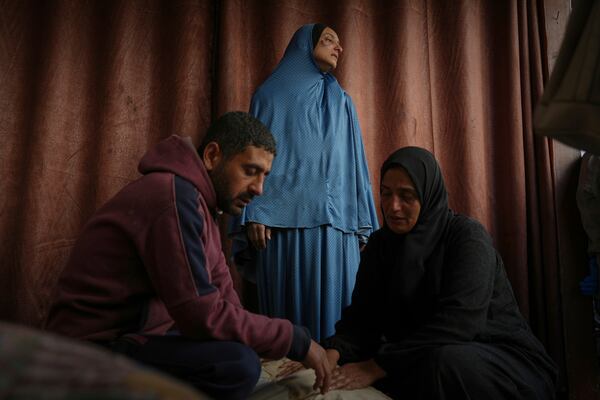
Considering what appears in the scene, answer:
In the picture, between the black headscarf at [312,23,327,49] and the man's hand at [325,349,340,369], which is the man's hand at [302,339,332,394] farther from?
the black headscarf at [312,23,327,49]

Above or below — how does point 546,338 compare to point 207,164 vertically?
below

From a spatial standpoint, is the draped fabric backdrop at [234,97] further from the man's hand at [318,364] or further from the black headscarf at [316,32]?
the man's hand at [318,364]

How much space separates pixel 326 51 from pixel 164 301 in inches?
60.4


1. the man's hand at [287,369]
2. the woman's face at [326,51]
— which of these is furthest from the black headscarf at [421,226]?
the woman's face at [326,51]

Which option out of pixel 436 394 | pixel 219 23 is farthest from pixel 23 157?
pixel 436 394

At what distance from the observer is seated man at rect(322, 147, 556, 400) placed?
1314mm

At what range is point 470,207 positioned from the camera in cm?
259

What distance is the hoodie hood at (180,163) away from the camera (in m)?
1.20

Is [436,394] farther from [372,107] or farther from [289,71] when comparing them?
[372,107]

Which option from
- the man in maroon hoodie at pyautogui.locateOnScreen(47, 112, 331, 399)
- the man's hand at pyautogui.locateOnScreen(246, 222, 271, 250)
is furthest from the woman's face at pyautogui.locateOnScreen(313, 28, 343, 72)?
the man in maroon hoodie at pyautogui.locateOnScreen(47, 112, 331, 399)

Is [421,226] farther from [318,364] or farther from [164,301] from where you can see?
[164,301]

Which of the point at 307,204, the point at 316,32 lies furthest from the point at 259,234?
the point at 316,32

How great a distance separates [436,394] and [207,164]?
32.5 inches

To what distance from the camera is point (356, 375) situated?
1397 millimetres
